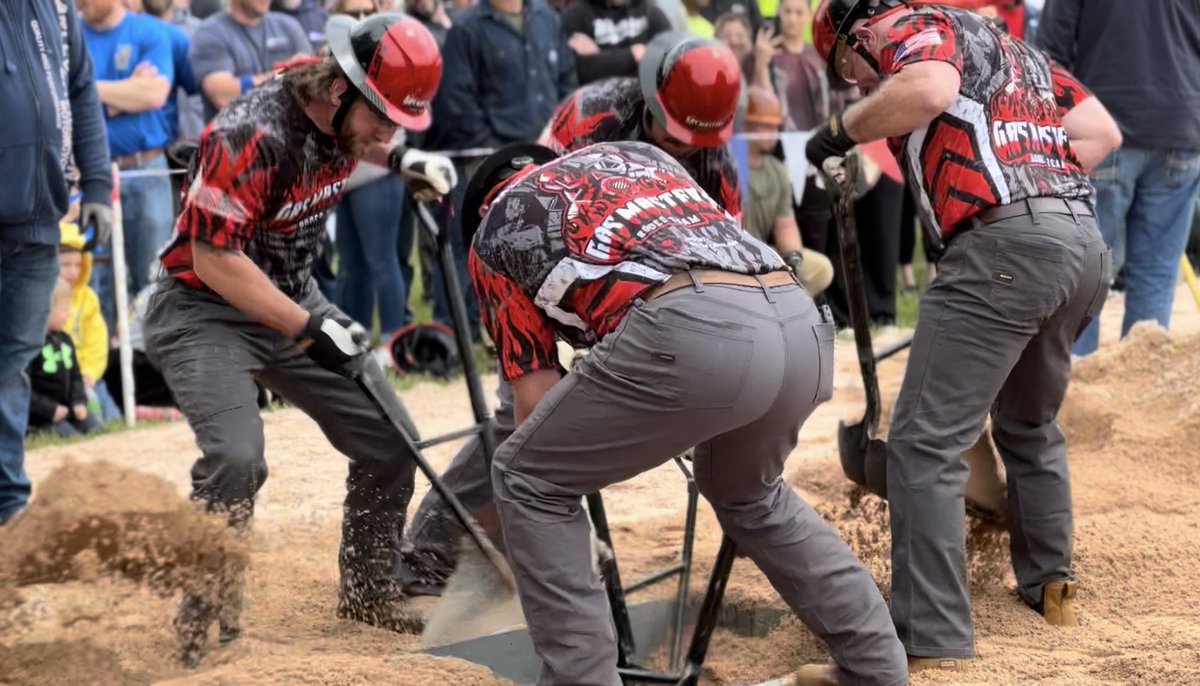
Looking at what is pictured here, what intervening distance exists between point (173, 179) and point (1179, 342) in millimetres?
5549

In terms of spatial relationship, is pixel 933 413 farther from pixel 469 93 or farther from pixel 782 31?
pixel 782 31

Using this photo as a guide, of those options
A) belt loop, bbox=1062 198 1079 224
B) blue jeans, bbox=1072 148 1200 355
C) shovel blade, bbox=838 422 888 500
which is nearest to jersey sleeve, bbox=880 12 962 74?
belt loop, bbox=1062 198 1079 224

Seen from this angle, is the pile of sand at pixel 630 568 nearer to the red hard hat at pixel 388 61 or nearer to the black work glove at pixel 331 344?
the black work glove at pixel 331 344

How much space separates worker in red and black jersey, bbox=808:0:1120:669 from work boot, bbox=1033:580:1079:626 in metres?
0.51

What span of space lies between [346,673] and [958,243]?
2.16m

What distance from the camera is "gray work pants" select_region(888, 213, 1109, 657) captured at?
4465 millimetres

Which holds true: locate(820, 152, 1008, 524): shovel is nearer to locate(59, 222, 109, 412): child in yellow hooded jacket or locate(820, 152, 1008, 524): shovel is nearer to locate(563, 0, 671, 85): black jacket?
locate(59, 222, 109, 412): child in yellow hooded jacket

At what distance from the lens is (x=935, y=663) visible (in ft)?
14.7

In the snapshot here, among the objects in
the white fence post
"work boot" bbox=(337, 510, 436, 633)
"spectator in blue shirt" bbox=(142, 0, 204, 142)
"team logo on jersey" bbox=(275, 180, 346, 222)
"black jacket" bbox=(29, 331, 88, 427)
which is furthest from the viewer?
"spectator in blue shirt" bbox=(142, 0, 204, 142)

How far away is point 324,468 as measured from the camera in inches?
279

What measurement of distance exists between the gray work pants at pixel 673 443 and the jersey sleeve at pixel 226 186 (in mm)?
1288

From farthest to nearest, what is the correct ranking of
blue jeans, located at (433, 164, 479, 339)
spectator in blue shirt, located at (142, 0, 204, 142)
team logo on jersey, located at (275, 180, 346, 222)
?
blue jeans, located at (433, 164, 479, 339) → spectator in blue shirt, located at (142, 0, 204, 142) → team logo on jersey, located at (275, 180, 346, 222)

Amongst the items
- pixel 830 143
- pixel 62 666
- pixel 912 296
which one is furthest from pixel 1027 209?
pixel 912 296

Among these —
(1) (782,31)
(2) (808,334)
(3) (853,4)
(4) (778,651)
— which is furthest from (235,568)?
(1) (782,31)
